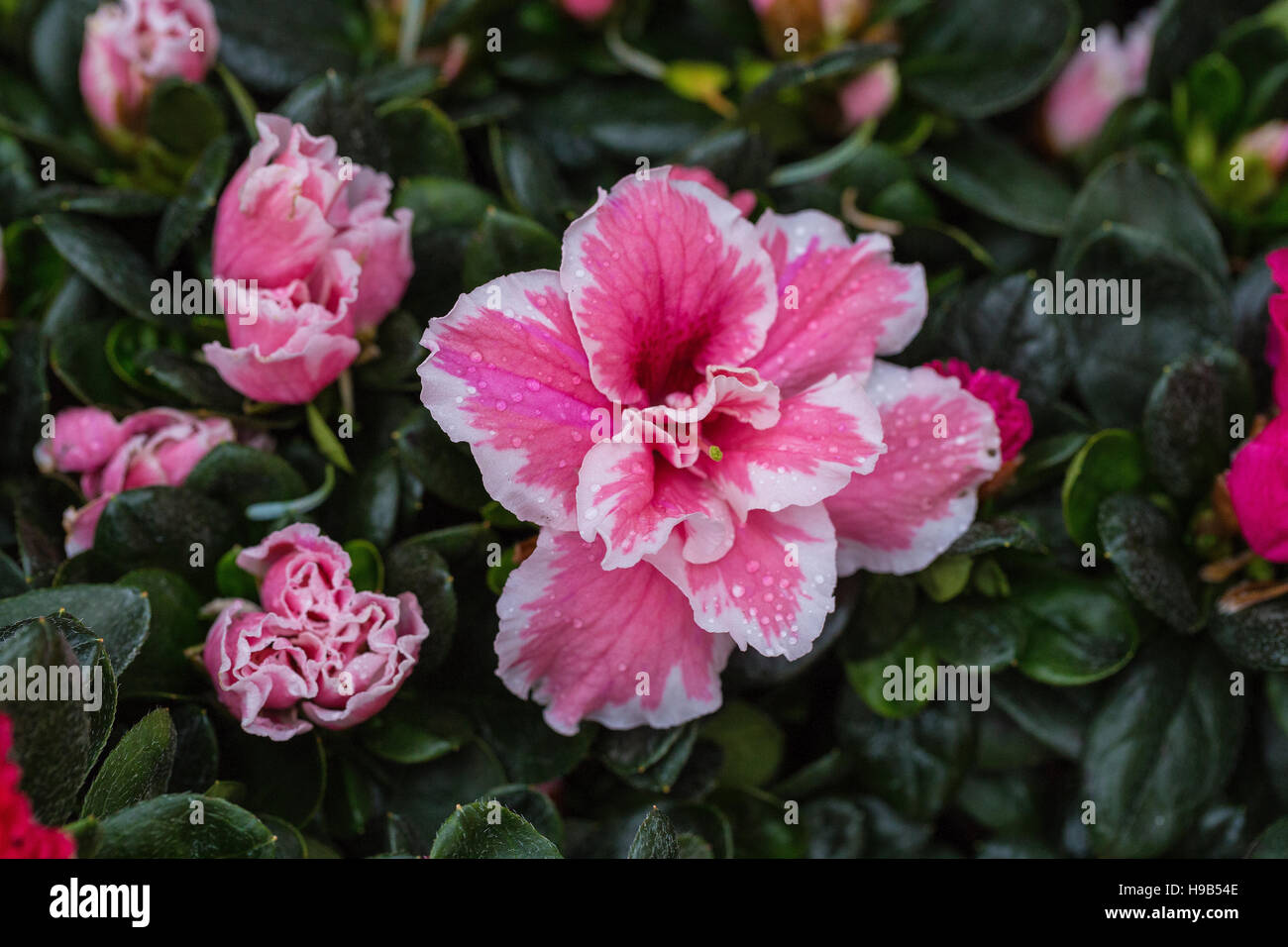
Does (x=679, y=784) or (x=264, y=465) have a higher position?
(x=264, y=465)

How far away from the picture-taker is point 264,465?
2.88ft

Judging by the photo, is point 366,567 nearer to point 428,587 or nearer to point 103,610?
point 428,587

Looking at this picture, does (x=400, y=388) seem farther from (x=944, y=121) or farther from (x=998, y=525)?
(x=944, y=121)

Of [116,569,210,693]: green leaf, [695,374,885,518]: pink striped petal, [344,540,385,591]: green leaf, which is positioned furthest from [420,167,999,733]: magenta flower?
[116,569,210,693]: green leaf

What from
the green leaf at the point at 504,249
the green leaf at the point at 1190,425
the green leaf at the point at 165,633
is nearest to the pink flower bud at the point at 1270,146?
the green leaf at the point at 1190,425

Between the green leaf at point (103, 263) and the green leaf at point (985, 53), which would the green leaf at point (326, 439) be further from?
the green leaf at point (985, 53)

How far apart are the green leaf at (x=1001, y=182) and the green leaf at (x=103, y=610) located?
0.84m

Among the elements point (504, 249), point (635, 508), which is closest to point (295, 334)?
point (504, 249)

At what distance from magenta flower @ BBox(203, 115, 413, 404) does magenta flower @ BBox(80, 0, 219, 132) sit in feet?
0.65

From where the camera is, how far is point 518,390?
2.42 ft

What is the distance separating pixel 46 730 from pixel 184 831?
11 cm

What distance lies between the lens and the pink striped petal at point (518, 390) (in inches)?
28.1
